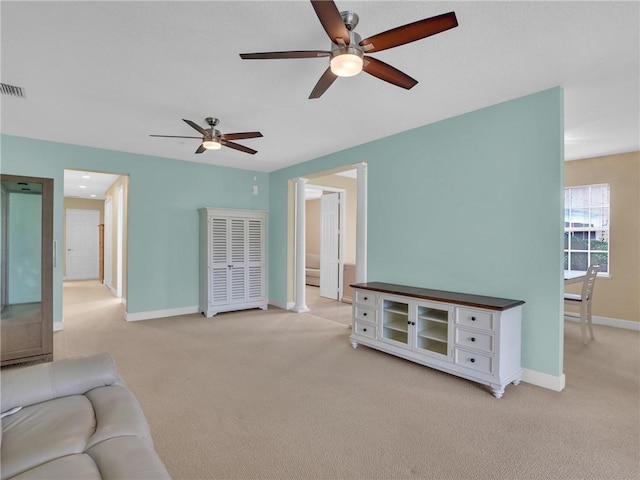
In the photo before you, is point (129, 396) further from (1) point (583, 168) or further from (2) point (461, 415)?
(1) point (583, 168)

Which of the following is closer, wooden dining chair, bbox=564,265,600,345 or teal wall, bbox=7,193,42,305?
teal wall, bbox=7,193,42,305

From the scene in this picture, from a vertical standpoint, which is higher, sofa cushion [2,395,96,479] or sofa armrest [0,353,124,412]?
sofa armrest [0,353,124,412]

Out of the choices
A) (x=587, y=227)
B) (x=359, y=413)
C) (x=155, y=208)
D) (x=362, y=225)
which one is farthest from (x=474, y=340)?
(x=155, y=208)

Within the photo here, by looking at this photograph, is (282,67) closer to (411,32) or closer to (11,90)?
(411,32)

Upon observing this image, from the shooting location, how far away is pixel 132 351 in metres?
3.67

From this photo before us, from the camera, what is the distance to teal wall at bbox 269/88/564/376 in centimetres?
282

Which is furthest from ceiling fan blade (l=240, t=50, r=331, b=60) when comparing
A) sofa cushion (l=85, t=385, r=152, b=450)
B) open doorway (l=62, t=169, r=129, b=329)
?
open doorway (l=62, t=169, r=129, b=329)

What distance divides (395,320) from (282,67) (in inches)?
106

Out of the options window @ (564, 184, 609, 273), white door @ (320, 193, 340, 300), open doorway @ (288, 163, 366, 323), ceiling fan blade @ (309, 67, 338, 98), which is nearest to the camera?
ceiling fan blade @ (309, 67, 338, 98)

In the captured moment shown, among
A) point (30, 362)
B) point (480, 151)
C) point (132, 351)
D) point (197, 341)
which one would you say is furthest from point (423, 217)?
point (30, 362)

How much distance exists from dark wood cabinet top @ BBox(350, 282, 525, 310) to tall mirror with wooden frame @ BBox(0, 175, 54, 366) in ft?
10.6

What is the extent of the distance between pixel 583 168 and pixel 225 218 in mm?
5521

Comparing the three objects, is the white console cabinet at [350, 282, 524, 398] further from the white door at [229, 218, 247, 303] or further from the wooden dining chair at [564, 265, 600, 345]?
the white door at [229, 218, 247, 303]

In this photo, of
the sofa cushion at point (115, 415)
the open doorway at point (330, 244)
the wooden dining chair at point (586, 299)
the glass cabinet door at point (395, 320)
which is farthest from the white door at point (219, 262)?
the wooden dining chair at point (586, 299)
